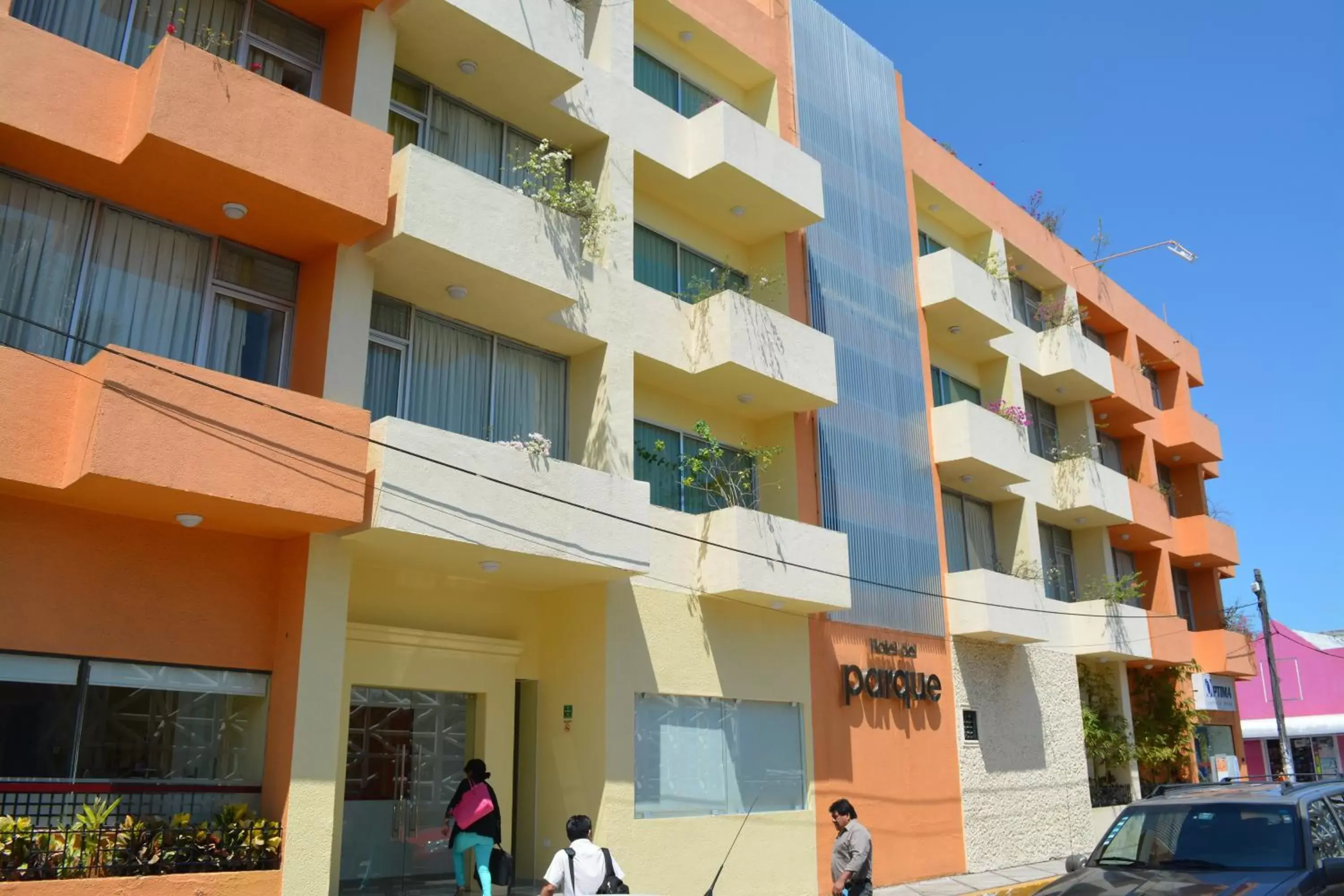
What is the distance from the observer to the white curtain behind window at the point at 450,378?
1329cm

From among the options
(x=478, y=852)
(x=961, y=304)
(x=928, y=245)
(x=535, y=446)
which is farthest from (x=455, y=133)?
(x=928, y=245)

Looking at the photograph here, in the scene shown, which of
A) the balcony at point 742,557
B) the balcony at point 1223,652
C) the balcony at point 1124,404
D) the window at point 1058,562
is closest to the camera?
the balcony at point 742,557

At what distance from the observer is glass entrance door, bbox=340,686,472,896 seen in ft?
42.8

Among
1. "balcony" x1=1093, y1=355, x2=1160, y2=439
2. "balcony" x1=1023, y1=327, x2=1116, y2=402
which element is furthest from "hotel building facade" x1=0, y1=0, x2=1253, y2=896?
"balcony" x1=1093, y1=355, x2=1160, y2=439

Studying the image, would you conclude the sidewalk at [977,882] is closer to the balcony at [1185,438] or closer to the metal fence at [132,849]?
the metal fence at [132,849]

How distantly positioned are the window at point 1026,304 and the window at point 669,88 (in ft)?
36.5

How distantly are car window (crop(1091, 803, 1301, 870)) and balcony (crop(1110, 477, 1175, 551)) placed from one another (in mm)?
18842

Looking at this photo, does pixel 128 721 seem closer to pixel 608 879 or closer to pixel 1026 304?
pixel 608 879

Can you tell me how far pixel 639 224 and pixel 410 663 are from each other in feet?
25.6

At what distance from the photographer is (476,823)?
12.2m

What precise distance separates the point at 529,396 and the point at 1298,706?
41931mm

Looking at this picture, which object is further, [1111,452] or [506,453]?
[1111,452]

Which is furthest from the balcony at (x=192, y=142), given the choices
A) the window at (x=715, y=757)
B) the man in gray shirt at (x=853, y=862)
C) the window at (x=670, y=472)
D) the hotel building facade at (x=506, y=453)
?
the man in gray shirt at (x=853, y=862)

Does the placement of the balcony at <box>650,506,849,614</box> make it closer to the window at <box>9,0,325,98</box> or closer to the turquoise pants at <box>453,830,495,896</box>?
the turquoise pants at <box>453,830,495,896</box>
